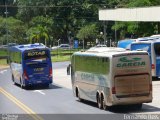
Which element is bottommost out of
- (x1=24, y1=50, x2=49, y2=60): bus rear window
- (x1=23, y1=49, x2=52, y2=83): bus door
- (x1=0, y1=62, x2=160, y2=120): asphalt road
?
(x1=0, y1=62, x2=160, y2=120): asphalt road

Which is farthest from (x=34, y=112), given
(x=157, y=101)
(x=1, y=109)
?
(x=157, y=101)

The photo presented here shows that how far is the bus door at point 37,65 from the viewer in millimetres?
37719

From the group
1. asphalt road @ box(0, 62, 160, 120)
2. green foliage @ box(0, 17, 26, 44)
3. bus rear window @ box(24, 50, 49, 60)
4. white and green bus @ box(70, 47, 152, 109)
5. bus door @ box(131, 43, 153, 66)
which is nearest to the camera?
asphalt road @ box(0, 62, 160, 120)

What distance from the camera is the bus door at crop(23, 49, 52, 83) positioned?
37.7 meters

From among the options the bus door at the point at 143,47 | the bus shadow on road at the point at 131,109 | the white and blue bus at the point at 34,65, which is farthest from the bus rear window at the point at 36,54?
the bus shadow on road at the point at 131,109

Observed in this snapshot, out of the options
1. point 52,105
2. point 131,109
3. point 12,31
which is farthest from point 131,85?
point 12,31

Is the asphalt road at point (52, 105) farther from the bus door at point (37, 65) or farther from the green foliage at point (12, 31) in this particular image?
the green foliage at point (12, 31)

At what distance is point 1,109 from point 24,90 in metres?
11.9

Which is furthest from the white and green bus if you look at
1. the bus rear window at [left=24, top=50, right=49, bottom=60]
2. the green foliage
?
the green foliage

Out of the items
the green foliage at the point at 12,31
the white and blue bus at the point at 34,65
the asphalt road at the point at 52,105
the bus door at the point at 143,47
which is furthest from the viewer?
the green foliage at the point at 12,31

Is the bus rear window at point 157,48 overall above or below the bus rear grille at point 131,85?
above

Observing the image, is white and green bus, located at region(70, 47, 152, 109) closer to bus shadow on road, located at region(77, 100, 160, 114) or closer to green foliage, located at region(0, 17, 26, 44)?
bus shadow on road, located at region(77, 100, 160, 114)

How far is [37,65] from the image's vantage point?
124ft

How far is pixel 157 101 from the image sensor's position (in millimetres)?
26438
